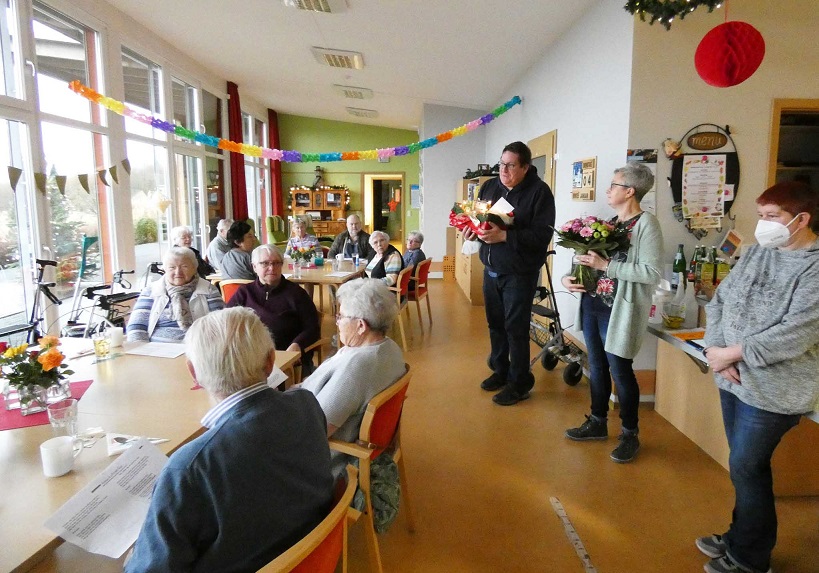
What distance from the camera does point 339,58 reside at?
665cm

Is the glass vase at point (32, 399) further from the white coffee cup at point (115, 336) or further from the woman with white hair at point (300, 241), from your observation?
the woman with white hair at point (300, 241)

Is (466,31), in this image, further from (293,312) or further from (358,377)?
(358,377)

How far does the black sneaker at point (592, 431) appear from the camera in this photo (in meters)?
3.09

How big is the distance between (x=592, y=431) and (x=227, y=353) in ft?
8.23

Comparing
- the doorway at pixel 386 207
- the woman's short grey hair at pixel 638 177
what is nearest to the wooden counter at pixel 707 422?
the woman's short grey hair at pixel 638 177

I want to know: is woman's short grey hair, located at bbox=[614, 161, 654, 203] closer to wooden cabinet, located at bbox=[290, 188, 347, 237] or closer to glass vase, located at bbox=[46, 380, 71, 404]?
glass vase, located at bbox=[46, 380, 71, 404]

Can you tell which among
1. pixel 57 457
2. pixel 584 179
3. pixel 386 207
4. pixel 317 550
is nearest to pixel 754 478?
pixel 317 550

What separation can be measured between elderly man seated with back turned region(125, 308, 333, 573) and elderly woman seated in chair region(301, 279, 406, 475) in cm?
56

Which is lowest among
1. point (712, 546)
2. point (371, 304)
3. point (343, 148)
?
point (712, 546)

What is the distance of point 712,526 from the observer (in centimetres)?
231

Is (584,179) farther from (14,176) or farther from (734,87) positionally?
(14,176)

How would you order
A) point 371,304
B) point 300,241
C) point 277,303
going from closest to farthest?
1. point 371,304
2. point 277,303
3. point 300,241

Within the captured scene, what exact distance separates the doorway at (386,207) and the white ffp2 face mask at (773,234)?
1205 cm

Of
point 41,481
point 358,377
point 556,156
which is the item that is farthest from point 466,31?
point 41,481
